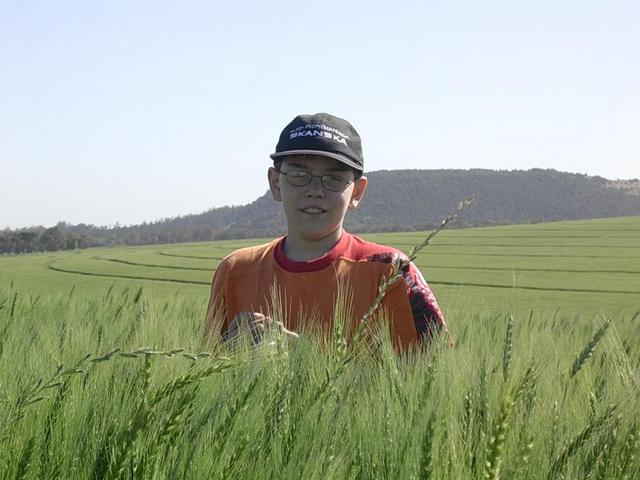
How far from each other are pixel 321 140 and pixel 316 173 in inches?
5.1

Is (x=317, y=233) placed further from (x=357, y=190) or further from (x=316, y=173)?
(x=357, y=190)

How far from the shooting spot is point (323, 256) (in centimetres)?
247

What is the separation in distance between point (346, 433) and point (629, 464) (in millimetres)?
387

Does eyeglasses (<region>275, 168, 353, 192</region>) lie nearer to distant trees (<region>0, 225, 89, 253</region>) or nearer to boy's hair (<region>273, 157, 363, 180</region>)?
boy's hair (<region>273, 157, 363, 180</region>)

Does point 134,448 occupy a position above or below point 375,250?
below

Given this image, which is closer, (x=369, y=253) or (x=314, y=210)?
(x=314, y=210)

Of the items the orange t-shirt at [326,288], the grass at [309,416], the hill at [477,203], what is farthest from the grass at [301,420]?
the hill at [477,203]

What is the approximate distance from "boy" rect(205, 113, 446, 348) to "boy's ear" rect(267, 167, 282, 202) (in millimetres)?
86

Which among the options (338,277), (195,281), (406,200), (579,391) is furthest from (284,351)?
(406,200)

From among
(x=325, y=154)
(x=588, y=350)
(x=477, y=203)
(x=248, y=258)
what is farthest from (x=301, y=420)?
(x=477, y=203)

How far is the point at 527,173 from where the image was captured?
127m

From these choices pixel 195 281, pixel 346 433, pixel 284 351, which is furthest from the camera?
pixel 195 281

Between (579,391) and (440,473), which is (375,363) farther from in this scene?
(440,473)

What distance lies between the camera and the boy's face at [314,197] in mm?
2365
